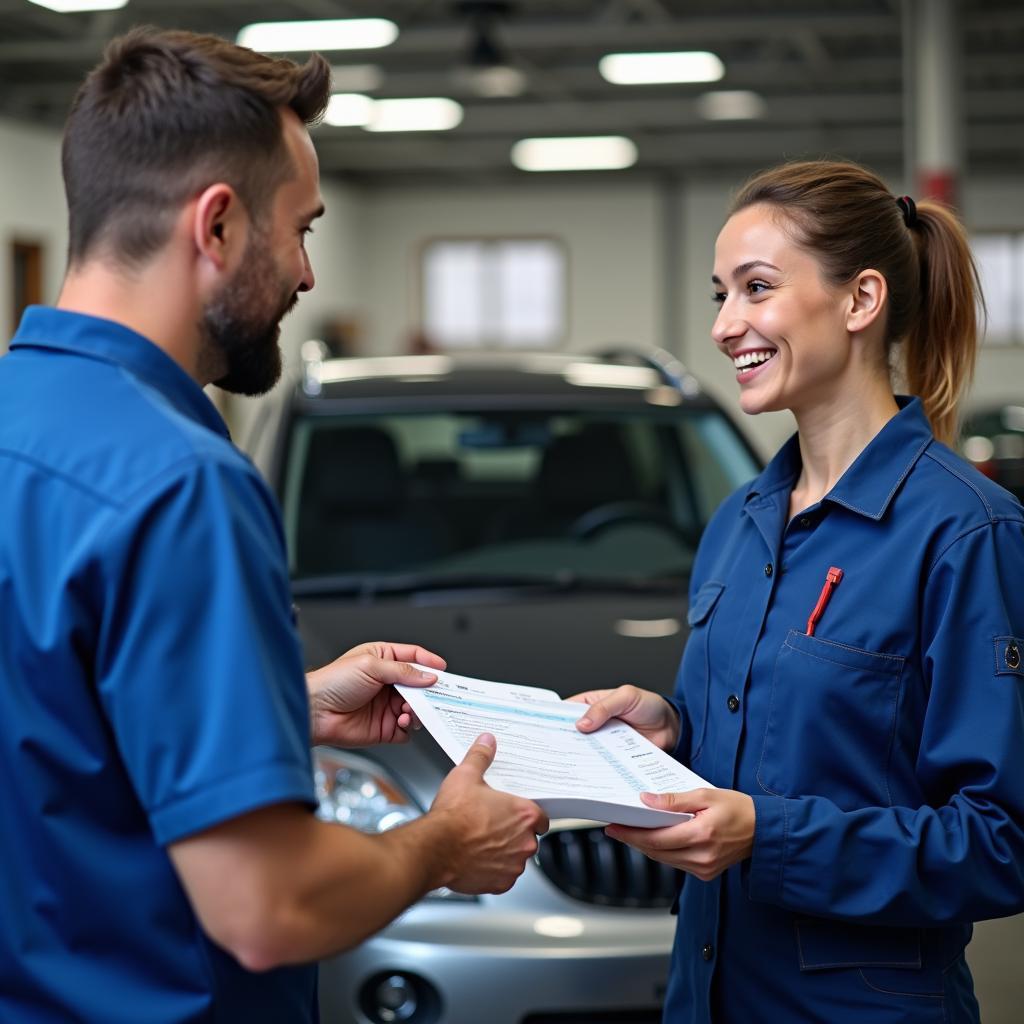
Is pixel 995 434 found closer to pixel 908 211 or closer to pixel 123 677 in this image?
pixel 908 211

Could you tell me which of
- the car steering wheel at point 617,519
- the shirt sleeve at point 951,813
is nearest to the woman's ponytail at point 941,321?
the shirt sleeve at point 951,813

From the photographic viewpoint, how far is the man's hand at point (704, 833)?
1.62 metres

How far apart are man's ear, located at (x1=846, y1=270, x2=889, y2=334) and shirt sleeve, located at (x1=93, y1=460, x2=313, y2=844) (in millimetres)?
956

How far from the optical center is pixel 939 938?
173 centimetres

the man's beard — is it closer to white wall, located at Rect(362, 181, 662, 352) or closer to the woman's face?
the woman's face

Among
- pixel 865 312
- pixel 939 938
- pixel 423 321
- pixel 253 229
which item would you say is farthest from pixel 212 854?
pixel 423 321

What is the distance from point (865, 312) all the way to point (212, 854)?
3.61 feet

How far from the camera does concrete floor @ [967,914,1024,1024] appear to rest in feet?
9.55

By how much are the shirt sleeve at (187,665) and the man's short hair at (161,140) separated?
269 millimetres

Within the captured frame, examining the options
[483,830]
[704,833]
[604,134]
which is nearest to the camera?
[483,830]

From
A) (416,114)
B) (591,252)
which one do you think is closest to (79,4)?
(416,114)

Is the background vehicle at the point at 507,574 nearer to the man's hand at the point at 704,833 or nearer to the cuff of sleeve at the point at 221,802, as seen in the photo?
the man's hand at the point at 704,833

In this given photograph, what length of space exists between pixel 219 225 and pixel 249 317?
3.8 inches

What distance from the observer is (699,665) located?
6.41ft
